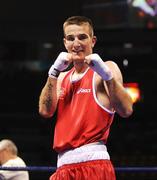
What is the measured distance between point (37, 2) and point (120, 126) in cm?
360

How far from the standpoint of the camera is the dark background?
27.1 feet

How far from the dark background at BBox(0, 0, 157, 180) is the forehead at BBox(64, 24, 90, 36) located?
585cm

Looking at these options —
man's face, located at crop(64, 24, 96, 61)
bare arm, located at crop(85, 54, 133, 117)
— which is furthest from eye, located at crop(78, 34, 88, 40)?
bare arm, located at crop(85, 54, 133, 117)

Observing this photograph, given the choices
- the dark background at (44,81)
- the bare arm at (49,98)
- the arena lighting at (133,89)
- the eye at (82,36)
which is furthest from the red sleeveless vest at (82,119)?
Result: the arena lighting at (133,89)

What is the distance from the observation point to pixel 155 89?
10.5m

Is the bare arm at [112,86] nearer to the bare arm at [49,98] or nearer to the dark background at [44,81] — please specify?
the bare arm at [49,98]

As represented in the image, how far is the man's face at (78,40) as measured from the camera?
220 cm

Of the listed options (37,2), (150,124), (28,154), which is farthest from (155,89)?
(37,2)

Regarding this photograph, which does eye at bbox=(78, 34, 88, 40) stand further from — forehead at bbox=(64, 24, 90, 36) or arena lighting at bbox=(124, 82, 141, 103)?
arena lighting at bbox=(124, 82, 141, 103)

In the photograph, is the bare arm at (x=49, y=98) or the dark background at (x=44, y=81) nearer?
the bare arm at (x=49, y=98)

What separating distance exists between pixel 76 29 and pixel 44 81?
8119 mm

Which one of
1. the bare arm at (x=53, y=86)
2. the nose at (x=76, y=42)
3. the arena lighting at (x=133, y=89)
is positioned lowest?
the arena lighting at (x=133, y=89)

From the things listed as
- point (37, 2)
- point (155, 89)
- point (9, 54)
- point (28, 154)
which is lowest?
point (28, 154)

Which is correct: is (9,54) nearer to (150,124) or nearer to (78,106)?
(150,124)
